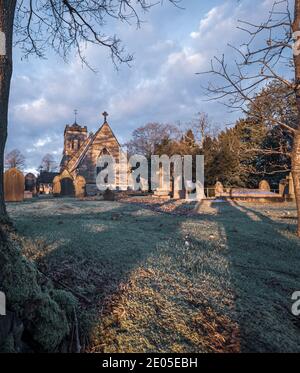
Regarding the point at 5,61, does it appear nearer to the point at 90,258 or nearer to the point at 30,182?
the point at 90,258

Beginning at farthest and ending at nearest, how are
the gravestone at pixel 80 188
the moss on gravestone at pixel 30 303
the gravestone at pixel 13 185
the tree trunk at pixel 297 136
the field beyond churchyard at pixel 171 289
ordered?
1. the gravestone at pixel 80 188
2. the gravestone at pixel 13 185
3. the tree trunk at pixel 297 136
4. the field beyond churchyard at pixel 171 289
5. the moss on gravestone at pixel 30 303

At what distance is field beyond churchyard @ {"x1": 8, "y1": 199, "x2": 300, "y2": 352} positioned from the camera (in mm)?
1987

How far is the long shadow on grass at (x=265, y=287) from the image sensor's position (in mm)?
2062

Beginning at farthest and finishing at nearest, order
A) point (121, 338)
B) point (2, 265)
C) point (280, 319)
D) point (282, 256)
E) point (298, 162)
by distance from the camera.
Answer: point (298, 162), point (282, 256), point (280, 319), point (121, 338), point (2, 265)

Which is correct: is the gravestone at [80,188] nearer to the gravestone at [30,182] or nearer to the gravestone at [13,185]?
the gravestone at [13,185]

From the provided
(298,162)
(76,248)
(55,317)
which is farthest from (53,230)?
(298,162)

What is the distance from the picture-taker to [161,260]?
11.7 feet

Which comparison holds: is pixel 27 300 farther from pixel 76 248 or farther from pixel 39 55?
pixel 39 55

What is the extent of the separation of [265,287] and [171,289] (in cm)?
121

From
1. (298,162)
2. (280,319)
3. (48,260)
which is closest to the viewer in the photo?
(280,319)

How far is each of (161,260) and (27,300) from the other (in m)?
2.09

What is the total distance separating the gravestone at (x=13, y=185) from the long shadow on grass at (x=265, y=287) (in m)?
12.4

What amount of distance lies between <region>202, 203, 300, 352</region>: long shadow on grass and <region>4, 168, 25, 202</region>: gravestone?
12424 mm

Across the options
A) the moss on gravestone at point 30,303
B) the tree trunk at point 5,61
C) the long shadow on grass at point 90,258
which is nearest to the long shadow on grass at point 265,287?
the long shadow on grass at point 90,258
